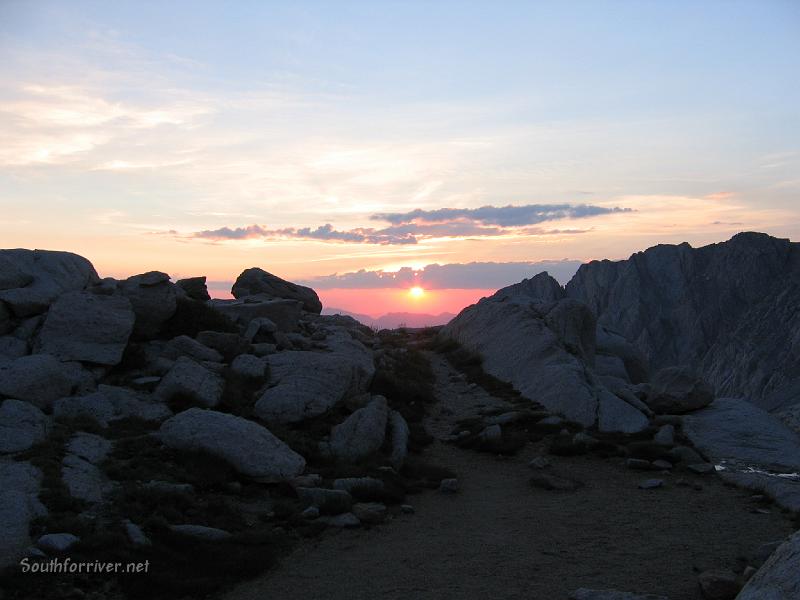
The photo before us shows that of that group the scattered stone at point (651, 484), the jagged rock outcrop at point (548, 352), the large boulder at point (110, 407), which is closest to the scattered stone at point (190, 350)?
the large boulder at point (110, 407)

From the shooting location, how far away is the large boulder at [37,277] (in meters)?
21.1

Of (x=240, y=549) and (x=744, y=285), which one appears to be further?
(x=744, y=285)

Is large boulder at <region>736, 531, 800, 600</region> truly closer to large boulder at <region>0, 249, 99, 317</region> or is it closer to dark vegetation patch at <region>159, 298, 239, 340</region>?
dark vegetation patch at <region>159, 298, 239, 340</region>

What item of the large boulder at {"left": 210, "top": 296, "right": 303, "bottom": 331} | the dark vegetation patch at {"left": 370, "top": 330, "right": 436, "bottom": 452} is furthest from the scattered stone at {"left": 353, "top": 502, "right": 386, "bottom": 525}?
the large boulder at {"left": 210, "top": 296, "right": 303, "bottom": 331}

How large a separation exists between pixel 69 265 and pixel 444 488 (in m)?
17.2

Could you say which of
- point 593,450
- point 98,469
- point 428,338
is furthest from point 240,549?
point 428,338

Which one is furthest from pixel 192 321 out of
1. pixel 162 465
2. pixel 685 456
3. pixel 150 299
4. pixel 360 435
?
pixel 685 456

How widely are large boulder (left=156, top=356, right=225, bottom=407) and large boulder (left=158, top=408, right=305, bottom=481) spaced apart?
246 centimetres

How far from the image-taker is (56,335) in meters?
20.0

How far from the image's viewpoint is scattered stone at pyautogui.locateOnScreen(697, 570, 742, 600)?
973cm

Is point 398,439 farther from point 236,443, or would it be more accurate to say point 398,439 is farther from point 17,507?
point 17,507

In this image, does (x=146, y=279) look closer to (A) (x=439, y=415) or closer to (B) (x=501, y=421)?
(A) (x=439, y=415)

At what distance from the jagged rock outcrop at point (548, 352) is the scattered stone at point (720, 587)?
37.9 feet

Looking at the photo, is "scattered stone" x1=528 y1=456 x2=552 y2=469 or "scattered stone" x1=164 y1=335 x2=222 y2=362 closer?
"scattered stone" x1=528 y1=456 x2=552 y2=469
